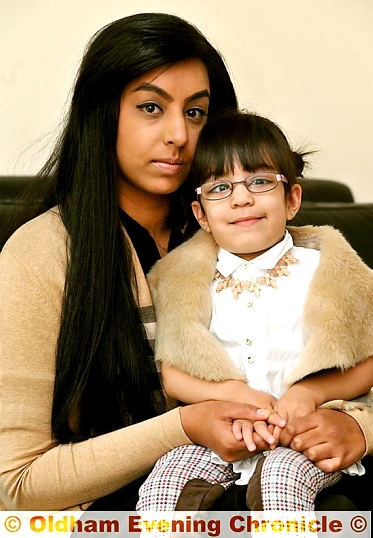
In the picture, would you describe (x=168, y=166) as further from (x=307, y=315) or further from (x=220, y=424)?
(x=220, y=424)

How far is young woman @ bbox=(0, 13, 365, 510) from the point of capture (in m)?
1.70

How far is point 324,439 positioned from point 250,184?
1.63 feet

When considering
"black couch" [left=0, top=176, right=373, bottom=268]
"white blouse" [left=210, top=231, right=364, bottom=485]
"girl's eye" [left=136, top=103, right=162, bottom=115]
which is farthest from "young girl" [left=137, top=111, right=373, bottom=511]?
"black couch" [left=0, top=176, right=373, bottom=268]

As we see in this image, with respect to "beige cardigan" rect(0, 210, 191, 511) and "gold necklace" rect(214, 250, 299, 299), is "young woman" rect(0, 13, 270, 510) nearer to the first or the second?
"beige cardigan" rect(0, 210, 191, 511)

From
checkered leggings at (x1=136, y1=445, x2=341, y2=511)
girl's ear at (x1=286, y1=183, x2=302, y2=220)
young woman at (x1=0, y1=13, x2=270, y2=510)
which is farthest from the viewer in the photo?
girl's ear at (x1=286, y1=183, x2=302, y2=220)

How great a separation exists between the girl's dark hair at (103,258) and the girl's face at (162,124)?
22 mm

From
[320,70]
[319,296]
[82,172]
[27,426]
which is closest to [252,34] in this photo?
[320,70]

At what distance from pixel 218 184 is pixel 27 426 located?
0.59 m

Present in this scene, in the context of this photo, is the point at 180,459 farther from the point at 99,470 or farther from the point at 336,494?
the point at 336,494

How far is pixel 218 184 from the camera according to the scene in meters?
1.77

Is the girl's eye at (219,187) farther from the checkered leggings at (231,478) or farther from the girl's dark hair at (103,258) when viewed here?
the checkered leggings at (231,478)

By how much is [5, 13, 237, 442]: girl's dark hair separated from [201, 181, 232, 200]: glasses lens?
201mm

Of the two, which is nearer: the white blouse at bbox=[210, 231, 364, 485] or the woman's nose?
the white blouse at bbox=[210, 231, 364, 485]

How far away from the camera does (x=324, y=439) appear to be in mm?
1578
